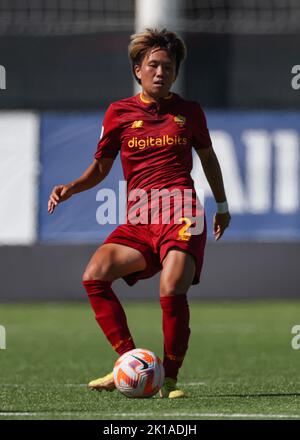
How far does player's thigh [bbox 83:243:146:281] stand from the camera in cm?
796

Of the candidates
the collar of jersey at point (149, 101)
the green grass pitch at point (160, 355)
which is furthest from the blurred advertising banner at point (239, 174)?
the collar of jersey at point (149, 101)

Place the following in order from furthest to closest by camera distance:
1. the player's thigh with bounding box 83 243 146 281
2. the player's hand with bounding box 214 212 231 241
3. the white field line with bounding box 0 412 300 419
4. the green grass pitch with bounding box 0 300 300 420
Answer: the player's hand with bounding box 214 212 231 241, the player's thigh with bounding box 83 243 146 281, the green grass pitch with bounding box 0 300 300 420, the white field line with bounding box 0 412 300 419

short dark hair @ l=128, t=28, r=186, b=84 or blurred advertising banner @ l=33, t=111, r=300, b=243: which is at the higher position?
short dark hair @ l=128, t=28, r=186, b=84

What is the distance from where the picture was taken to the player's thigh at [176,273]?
25.5 ft

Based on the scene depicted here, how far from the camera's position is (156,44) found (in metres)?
8.08

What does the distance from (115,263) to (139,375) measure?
0.79 meters

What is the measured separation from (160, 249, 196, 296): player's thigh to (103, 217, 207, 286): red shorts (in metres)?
0.05

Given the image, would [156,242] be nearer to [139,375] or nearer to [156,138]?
[156,138]

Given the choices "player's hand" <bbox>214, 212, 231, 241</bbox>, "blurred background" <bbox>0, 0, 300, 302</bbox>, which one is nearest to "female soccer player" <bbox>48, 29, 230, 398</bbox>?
"player's hand" <bbox>214, 212, 231, 241</bbox>

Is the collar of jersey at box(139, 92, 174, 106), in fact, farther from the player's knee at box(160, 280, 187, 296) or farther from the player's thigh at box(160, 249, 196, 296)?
the player's knee at box(160, 280, 187, 296)

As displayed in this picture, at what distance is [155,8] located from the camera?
702 inches

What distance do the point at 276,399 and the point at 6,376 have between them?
255 centimetres
